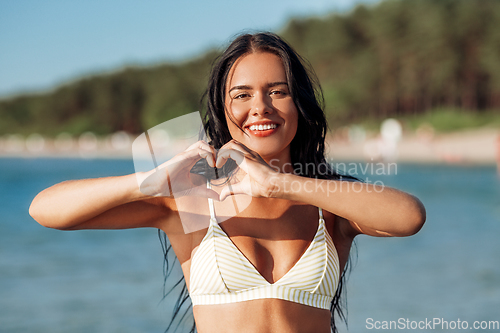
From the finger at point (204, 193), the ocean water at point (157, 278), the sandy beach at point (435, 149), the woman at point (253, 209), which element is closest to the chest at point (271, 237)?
the woman at point (253, 209)

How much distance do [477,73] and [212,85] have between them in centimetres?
4882

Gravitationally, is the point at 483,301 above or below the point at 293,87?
below

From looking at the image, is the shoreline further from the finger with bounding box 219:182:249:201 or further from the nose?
the finger with bounding box 219:182:249:201

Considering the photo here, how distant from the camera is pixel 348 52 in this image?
57250mm

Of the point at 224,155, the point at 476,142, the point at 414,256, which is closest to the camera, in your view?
the point at 224,155

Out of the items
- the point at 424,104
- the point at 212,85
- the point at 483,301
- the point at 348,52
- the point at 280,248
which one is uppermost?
the point at 348,52

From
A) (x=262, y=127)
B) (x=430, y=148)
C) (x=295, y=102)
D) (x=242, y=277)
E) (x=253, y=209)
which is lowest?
(x=242, y=277)

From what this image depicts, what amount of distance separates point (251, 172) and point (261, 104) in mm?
319

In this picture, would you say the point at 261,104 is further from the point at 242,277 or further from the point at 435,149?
the point at 435,149

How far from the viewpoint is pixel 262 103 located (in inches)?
73.8

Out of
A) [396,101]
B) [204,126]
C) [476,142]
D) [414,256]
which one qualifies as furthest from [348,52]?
[204,126]

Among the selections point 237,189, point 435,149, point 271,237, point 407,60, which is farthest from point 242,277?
point 407,60

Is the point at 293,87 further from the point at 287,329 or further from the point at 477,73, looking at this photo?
the point at 477,73

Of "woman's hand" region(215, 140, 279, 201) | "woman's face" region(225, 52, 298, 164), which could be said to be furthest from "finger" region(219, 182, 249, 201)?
"woman's face" region(225, 52, 298, 164)
